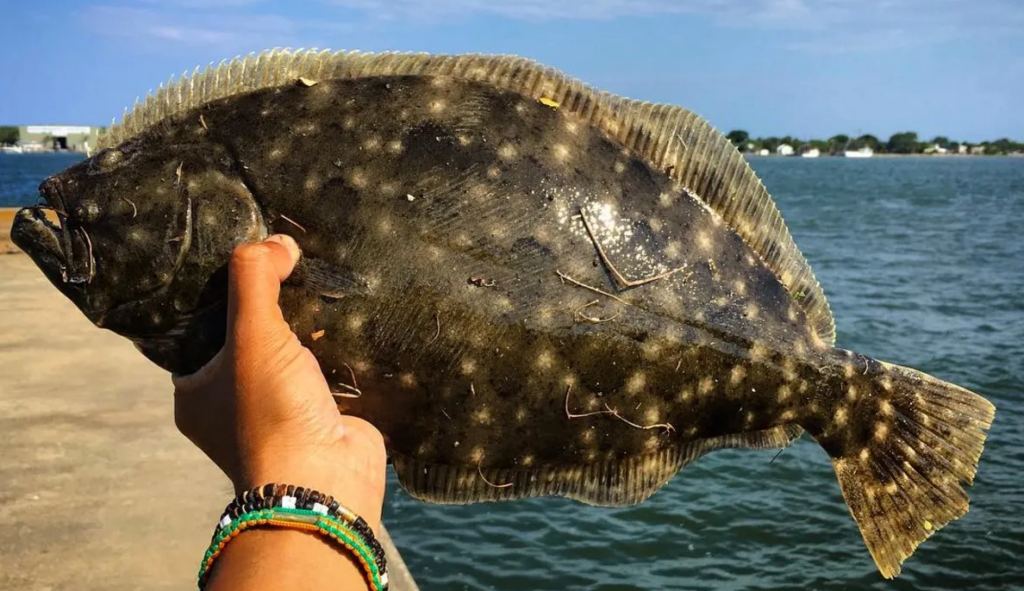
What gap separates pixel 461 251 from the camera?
2.67 meters

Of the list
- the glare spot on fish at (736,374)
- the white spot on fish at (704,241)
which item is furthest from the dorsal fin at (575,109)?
the glare spot on fish at (736,374)

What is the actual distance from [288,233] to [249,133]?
33cm

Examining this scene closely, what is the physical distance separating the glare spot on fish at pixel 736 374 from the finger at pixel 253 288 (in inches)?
57.1

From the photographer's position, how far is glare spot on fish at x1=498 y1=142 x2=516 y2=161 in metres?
2.72

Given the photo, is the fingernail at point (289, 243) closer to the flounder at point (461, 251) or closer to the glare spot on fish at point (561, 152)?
the flounder at point (461, 251)

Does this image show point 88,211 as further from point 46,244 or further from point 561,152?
point 561,152

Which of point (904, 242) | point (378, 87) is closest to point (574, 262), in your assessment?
point (378, 87)

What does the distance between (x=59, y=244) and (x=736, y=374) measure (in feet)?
7.05

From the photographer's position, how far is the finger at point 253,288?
2.30 m

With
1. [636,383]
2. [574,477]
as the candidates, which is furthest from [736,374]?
[574,477]

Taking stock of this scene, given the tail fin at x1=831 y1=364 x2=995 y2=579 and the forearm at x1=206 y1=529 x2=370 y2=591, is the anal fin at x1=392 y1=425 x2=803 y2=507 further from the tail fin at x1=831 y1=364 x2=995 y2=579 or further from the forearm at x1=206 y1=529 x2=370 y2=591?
the forearm at x1=206 y1=529 x2=370 y2=591

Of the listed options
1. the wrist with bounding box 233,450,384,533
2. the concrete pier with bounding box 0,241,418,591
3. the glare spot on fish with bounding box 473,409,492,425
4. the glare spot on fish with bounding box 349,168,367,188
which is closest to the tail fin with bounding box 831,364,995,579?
the glare spot on fish with bounding box 473,409,492,425

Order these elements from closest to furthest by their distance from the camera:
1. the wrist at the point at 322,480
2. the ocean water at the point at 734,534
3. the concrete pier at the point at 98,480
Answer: the wrist at the point at 322,480 < the concrete pier at the point at 98,480 < the ocean water at the point at 734,534

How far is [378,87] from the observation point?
2768 millimetres
